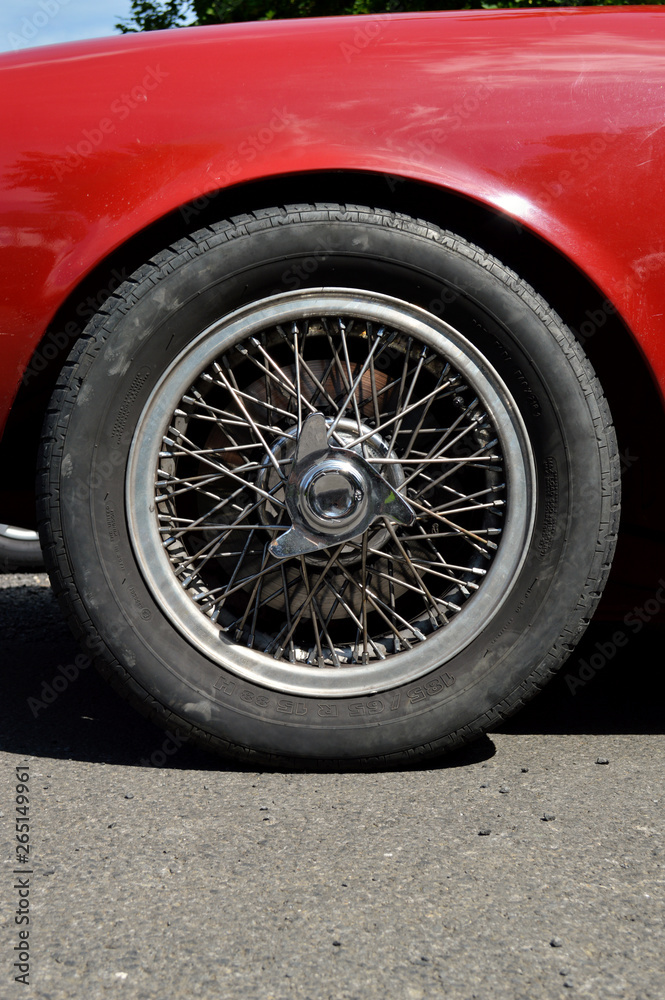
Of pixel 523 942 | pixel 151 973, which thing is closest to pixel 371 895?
pixel 523 942

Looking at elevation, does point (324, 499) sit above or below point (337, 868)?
above

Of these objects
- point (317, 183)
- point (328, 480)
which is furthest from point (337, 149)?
point (328, 480)

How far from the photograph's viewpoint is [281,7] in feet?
21.7

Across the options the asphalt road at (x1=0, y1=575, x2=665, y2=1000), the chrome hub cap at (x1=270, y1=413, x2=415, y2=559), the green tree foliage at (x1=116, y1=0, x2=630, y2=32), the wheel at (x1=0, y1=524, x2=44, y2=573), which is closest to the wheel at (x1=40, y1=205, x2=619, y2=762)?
the chrome hub cap at (x1=270, y1=413, x2=415, y2=559)

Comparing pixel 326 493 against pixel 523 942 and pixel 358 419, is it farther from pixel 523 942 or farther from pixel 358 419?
pixel 523 942

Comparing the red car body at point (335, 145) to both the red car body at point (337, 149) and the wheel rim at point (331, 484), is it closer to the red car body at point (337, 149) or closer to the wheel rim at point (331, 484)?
the red car body at point (337, 149)

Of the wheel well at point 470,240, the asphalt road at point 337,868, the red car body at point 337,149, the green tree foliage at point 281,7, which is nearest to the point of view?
the asphalt road at point 337,868

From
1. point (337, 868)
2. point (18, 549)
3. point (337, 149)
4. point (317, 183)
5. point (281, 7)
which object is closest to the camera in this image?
point (337, 868)

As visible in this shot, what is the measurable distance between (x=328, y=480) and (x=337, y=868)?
0.71 meters

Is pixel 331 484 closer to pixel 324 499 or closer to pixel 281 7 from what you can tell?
pixel 324 499

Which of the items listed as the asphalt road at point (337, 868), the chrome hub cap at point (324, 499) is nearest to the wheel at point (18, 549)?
the asphalt road at point (337, 868)

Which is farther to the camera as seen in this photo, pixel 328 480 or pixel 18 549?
pixel 18 549

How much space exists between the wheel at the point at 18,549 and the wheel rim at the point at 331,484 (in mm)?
1630

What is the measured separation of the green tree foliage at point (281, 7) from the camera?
17.9ft
